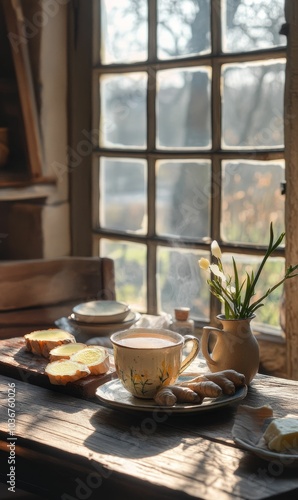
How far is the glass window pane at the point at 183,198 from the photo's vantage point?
257 centimetres

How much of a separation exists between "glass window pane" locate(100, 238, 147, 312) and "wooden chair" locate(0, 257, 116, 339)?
185 millimetres

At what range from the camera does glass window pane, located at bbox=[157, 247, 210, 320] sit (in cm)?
262

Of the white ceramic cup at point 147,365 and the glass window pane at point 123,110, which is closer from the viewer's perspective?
the white ceramic cup at point 147,365

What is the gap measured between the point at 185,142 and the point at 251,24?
0.44m

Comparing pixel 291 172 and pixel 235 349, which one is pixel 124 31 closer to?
pixel 291 172

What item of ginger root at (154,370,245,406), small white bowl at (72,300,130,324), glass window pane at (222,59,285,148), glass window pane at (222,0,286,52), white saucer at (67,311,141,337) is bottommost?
ginger root at (154,370,245,406)

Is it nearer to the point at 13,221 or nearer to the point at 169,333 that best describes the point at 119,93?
the point at 13,221

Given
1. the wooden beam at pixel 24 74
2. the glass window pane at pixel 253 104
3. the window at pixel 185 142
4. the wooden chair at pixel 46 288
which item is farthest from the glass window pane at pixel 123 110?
the wooden chair at pixel 46 288

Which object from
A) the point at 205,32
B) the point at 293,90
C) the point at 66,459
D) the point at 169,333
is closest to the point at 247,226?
the point at 293,90

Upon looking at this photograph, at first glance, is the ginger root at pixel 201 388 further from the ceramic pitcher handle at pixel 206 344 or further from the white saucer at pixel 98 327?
the white saucer at pixel 98 327

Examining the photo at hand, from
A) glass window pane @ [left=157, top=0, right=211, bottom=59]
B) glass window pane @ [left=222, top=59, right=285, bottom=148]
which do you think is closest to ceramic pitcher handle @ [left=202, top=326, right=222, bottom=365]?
glass window pane @ [left=222, top=59, right=285, bottom=148]

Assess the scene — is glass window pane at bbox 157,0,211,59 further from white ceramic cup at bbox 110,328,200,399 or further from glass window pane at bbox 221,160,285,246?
white ceramic cup at bbox 110,328,200,399

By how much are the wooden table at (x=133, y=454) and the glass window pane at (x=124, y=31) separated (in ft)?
4.65

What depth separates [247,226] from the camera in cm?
247
